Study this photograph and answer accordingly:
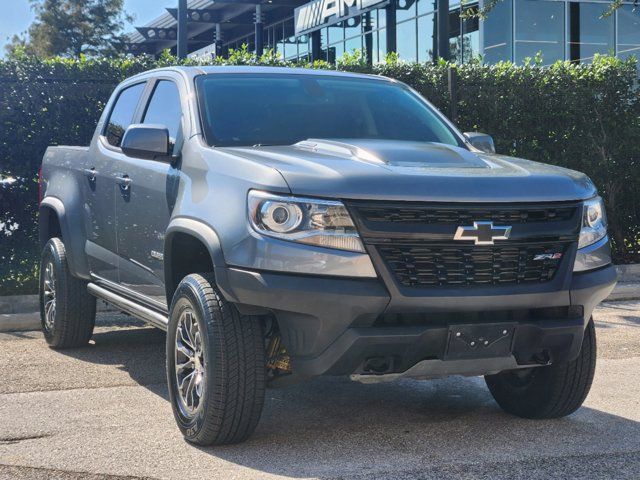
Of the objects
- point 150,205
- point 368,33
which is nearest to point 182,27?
point 368,33

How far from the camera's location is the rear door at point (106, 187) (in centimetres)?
622

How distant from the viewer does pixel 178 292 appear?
4.86 metres

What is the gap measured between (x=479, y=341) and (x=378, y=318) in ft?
1.55

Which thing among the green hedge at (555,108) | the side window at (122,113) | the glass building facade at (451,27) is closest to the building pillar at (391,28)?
the glass building facade at (451,27)

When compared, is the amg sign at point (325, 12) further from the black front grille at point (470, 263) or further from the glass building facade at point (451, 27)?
the black front grille at point (470, 263)

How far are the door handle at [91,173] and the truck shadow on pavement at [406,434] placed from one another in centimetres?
137

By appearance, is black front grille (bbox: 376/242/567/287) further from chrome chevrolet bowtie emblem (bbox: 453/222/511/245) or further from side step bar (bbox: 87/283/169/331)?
side step bar (bbox: 87/283/169/331)

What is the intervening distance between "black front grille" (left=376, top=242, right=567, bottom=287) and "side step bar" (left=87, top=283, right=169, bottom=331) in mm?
1570

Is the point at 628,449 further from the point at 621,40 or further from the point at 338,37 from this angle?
the point at 338,37

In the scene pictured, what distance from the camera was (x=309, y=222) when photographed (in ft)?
14.0

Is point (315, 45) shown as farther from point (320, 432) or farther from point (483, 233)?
point (483, 233)

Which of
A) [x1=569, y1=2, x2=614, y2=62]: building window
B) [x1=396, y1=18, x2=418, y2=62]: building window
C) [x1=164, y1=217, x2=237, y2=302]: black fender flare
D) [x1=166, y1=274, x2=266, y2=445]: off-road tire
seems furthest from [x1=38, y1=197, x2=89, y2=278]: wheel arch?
[x1=396, y1=18, x2=418, y2=62]: building window

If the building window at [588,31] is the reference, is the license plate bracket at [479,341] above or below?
below

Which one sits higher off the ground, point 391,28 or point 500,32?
point 391,28
